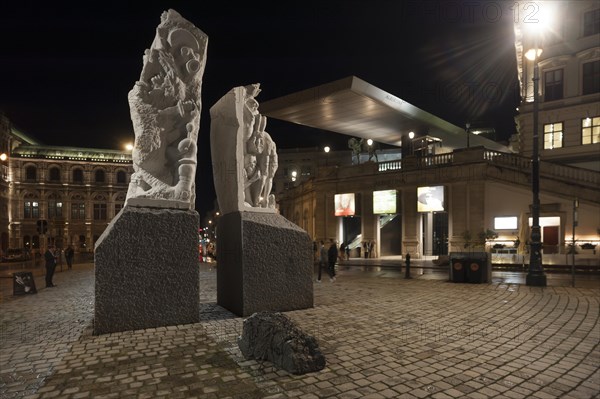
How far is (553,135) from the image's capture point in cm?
2656

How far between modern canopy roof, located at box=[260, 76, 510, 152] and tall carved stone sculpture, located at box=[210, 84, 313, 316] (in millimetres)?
19448

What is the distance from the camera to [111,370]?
4848 mm

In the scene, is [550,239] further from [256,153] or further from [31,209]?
[31,209]

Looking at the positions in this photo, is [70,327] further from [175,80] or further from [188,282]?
[175,80]

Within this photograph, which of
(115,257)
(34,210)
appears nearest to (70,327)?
(115,257)

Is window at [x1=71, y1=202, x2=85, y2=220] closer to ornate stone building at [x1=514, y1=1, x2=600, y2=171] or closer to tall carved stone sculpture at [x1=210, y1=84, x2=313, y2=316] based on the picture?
tall carved stone sculpture at [x1=210, y1=84, x2=313, y2=316]

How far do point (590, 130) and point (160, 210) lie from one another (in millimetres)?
28881

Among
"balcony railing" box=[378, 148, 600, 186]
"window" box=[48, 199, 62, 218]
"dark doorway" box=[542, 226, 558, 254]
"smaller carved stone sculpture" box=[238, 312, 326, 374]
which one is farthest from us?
"window" box=[48, 199, 62, 218]

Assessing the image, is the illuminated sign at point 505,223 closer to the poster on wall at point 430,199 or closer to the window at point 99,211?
the poster on wall at point 430,199

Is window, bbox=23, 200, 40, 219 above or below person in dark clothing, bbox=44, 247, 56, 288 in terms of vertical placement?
above

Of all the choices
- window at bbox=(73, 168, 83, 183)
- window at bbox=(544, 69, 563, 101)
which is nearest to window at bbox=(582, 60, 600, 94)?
window at bbox=(544, 69, 563, 101)

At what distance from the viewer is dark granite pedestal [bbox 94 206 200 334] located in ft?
21.4

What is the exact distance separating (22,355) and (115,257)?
6.14 feet

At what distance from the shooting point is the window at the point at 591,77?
24781mm
